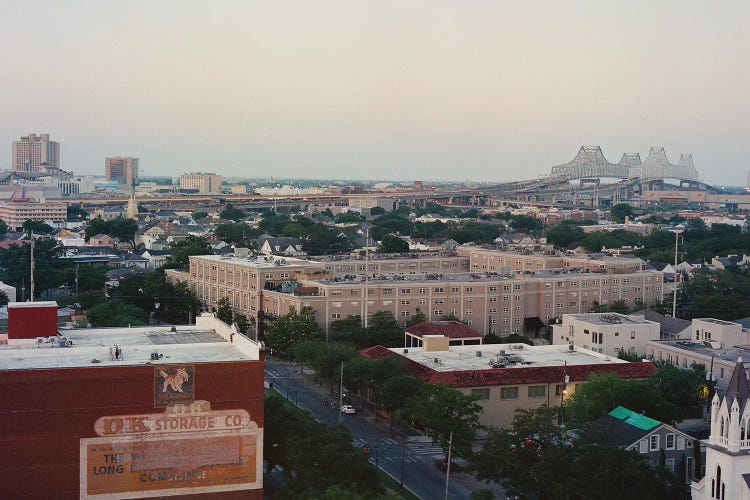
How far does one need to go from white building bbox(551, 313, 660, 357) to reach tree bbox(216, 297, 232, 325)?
11.6 meters

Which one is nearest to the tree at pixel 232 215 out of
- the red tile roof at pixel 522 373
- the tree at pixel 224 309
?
the tree at pixel 224 309

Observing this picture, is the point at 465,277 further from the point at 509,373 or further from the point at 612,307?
the point at 509,373

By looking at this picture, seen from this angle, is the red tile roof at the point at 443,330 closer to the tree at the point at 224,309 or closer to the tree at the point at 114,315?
the tree at the point at 224,309

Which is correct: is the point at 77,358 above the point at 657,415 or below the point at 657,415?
Result: above

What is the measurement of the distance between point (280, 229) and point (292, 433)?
60999 millimetres

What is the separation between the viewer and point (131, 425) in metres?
14.2

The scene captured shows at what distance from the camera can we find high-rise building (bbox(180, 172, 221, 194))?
172875 mm

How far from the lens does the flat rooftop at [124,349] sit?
14820 mm

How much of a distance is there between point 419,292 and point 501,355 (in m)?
9.33

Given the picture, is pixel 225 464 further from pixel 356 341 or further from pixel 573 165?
pixel 573 165

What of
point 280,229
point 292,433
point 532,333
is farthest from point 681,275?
point 280,229

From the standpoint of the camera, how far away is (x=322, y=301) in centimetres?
3136

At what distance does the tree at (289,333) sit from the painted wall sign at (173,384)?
14.5m

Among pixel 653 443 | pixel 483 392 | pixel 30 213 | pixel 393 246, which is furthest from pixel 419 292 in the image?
pixel 30 213
